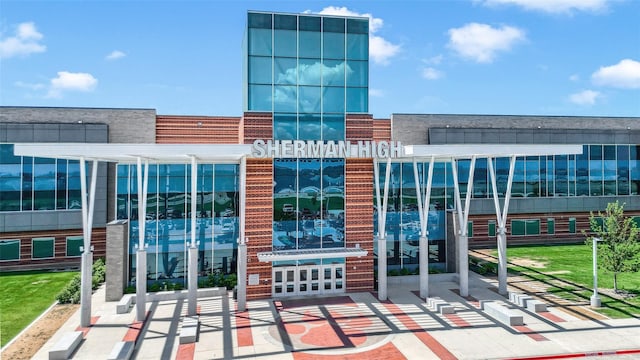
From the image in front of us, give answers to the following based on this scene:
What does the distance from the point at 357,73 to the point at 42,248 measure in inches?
1091

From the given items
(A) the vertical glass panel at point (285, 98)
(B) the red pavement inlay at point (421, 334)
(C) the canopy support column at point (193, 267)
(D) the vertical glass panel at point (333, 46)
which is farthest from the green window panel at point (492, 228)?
(C) the canopy support column at point (193, 267)

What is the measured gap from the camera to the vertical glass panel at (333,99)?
2650cm

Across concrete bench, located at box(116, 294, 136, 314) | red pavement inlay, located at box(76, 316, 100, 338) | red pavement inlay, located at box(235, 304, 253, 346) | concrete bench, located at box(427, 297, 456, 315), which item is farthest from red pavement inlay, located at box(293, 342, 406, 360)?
concrete bench, located at box(116, 294, 136, 314)

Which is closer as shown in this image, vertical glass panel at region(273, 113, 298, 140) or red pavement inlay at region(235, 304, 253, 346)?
red pavement inlay at region(235, 304, 253, 346)

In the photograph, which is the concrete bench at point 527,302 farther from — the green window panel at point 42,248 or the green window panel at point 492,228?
the green window panel at point 42,248

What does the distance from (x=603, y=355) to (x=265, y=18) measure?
24.4 meters

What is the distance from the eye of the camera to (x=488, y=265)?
3203cm

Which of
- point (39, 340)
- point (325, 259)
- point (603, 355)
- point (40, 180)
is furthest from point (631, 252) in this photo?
point (40, 180)

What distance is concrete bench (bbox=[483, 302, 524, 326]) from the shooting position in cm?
2022

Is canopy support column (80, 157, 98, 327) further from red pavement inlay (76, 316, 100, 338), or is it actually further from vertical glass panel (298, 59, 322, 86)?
vertical glass panel (298, 59, 322, 86)

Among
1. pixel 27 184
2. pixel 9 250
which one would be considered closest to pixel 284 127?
pixel 27 184

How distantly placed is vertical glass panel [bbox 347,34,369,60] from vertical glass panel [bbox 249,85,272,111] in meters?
5.82

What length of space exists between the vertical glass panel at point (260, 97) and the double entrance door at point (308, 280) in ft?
32.7

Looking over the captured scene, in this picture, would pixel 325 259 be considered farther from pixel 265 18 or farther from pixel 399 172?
pixel 265 18
